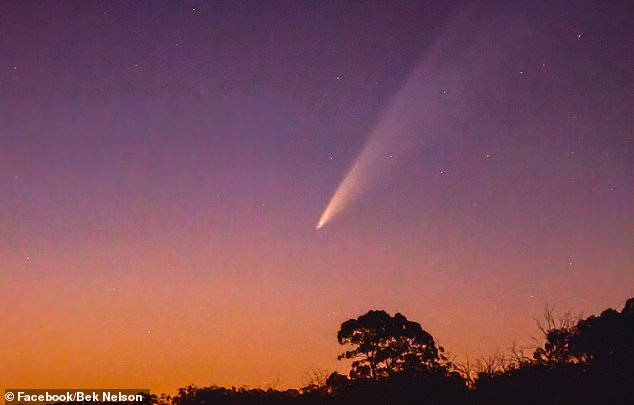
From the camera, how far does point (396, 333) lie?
48.4 m

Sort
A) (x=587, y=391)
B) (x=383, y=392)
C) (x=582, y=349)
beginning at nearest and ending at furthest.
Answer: (x=587, y=391)
(x=383, y=392)
(x=582, y=349)

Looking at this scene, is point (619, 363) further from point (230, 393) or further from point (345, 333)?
point (345, 333)

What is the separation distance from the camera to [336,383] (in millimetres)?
39375

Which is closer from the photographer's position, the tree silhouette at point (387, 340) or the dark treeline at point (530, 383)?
the dark treeline at point (530, 383)

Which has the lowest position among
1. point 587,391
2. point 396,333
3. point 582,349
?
point 587,391

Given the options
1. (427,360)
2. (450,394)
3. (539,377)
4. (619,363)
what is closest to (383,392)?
(450,394)

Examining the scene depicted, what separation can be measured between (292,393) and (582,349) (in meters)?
13.6

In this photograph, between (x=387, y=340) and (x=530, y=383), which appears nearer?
(x=530, y=383)

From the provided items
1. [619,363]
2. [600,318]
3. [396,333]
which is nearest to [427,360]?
[396,333]

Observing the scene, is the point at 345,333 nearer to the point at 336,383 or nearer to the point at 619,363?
the point at 336,383

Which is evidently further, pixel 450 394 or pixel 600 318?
pixel 600 318

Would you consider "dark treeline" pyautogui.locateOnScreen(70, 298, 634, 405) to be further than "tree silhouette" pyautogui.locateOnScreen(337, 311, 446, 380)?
No

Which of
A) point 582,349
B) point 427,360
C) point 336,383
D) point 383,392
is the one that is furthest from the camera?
point 427,360

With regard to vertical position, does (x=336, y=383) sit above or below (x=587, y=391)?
above
